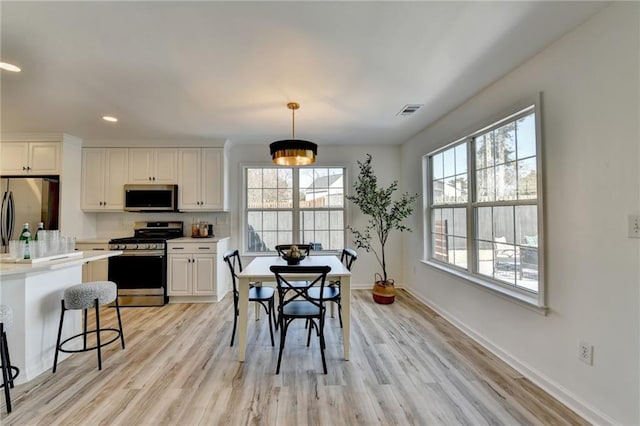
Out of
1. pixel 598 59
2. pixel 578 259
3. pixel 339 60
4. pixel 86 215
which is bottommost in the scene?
pixel 578 259

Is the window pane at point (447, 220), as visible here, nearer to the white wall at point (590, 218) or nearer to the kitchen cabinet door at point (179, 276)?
the white wall at point (590, 218)

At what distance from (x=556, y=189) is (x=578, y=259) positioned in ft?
1.61

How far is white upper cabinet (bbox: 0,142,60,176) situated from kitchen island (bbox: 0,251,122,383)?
249 centimetres

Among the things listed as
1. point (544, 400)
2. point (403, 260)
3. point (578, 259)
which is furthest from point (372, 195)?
point (544, 400)

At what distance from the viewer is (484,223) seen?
9.48ft

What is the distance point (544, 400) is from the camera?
1.95 metres

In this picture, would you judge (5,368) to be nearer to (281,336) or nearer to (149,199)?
(281,336)

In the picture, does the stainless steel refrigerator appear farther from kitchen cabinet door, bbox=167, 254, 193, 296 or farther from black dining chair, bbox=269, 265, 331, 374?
black dining chair, bbox=269, 265, 331, 374

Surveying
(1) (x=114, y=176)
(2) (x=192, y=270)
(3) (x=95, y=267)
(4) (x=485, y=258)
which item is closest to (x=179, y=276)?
(2) (x=192, y=270)

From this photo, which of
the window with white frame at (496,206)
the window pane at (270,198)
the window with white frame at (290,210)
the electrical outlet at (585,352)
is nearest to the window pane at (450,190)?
the window with white frame at (496,206)

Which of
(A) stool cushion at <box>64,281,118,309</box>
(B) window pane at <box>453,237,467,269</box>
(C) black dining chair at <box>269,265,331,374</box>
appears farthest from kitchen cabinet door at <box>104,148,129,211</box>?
(B) window pane at <box>453,237,467,269</box>

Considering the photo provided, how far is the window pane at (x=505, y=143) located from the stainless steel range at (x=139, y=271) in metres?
4.28

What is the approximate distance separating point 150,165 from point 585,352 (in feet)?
17.4

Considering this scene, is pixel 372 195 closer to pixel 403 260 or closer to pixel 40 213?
pixel 403 260
